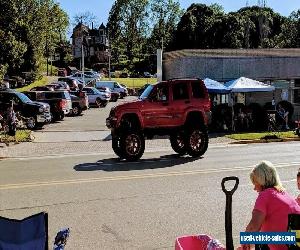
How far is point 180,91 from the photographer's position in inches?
746

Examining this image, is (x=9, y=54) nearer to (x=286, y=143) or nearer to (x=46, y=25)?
(x=286, y=143)

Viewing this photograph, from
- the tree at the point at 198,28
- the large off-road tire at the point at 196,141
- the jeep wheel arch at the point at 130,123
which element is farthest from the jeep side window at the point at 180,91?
the tree at the point at 198,28

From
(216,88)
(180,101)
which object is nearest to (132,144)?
(180,101)

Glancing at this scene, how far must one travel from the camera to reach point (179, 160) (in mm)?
17922

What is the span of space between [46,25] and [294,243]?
68.7 meters

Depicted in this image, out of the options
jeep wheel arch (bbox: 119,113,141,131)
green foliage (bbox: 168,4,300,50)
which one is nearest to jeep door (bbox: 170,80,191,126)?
jeep wheel arch (bbox: 119,113,141,131)

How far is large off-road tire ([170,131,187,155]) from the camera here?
19.1 metres

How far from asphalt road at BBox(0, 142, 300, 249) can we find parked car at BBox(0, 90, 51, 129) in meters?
9.93

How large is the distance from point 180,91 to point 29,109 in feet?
40.3

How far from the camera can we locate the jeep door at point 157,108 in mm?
18516

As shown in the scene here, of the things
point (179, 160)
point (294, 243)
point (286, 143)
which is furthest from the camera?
point (286, 143)

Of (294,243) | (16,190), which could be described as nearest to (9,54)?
(16,190)

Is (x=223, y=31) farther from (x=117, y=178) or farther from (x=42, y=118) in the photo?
(x=117, y=178)

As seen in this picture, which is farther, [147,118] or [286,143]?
[286,143]
